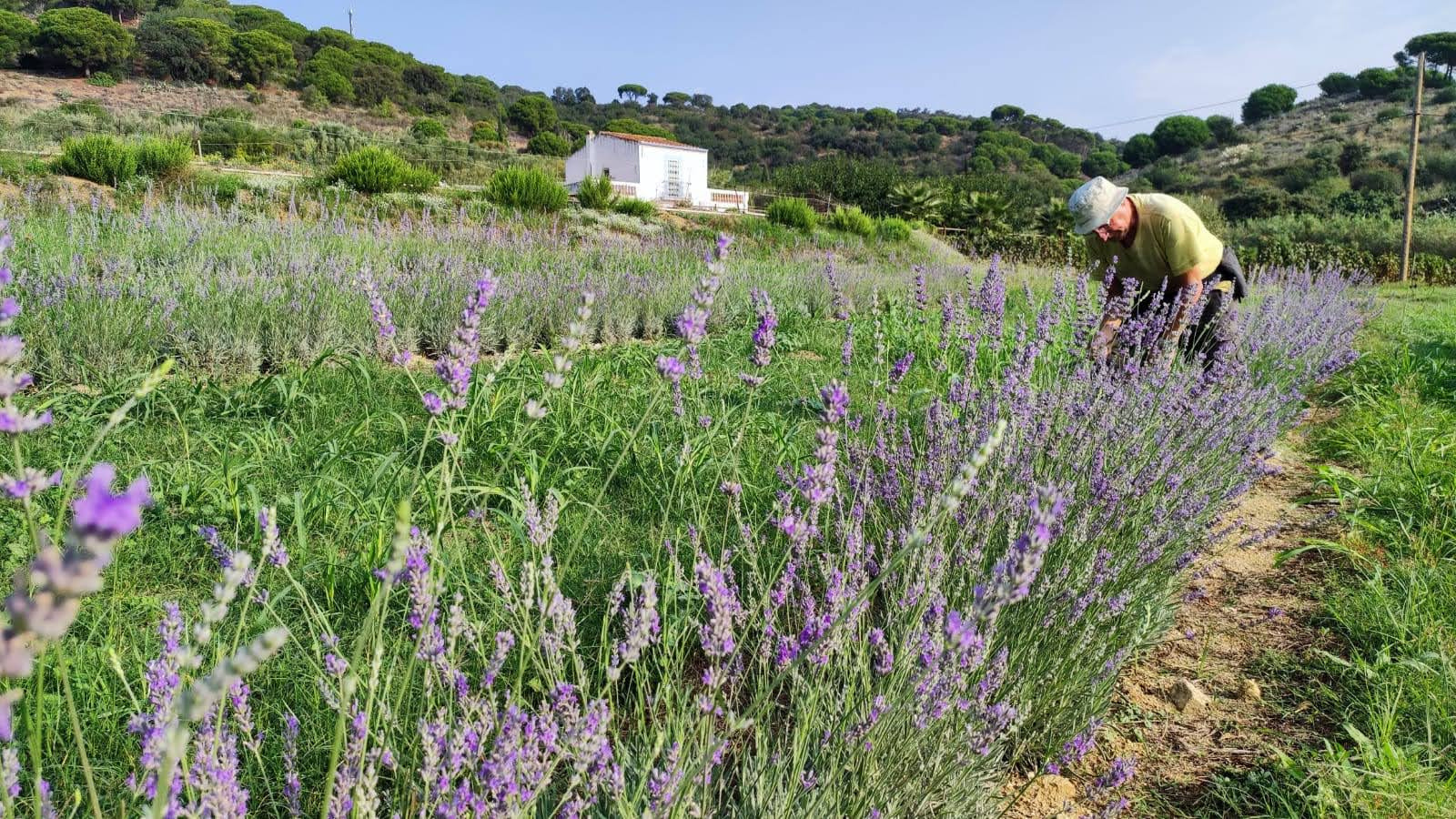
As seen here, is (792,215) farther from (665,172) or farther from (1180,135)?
(1180,135)

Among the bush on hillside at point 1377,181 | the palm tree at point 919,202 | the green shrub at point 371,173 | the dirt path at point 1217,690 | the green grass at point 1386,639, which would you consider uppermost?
the bush on hillside at point 1377,181

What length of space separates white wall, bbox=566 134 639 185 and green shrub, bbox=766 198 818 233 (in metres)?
14.8

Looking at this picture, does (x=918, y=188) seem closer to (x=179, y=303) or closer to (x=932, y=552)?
(x=179, y=303)

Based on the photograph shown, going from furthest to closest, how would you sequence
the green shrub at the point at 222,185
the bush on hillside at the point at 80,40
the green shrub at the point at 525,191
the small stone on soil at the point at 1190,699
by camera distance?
the bush on hillside at the point at 80,40
the green shrub at the point at 525,191
the green shrub at the point at 222,185
the small stone on soil at the point at 1190,699

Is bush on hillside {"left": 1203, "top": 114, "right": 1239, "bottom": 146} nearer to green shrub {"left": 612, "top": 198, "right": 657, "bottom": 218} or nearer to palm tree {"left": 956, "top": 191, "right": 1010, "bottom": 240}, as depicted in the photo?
palm tree {"left": 956, "top": 191, "right": 1010, "bottom": 240}

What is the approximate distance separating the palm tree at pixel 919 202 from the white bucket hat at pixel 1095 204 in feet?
68.7

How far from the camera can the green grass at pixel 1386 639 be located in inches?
64.1

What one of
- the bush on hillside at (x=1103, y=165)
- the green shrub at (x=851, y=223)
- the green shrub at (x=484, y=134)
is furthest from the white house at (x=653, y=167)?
the bush on hillside at (x=1103, y=165)

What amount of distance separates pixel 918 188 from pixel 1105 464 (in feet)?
78.4

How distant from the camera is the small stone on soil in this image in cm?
208

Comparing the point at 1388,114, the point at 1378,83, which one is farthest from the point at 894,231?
the point at 1378,83

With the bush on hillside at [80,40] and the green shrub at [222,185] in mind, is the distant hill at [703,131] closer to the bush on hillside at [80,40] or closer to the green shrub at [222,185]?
the bush on hillside at [80,40]

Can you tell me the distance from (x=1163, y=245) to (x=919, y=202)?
2135cm

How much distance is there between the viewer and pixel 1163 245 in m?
4.04
